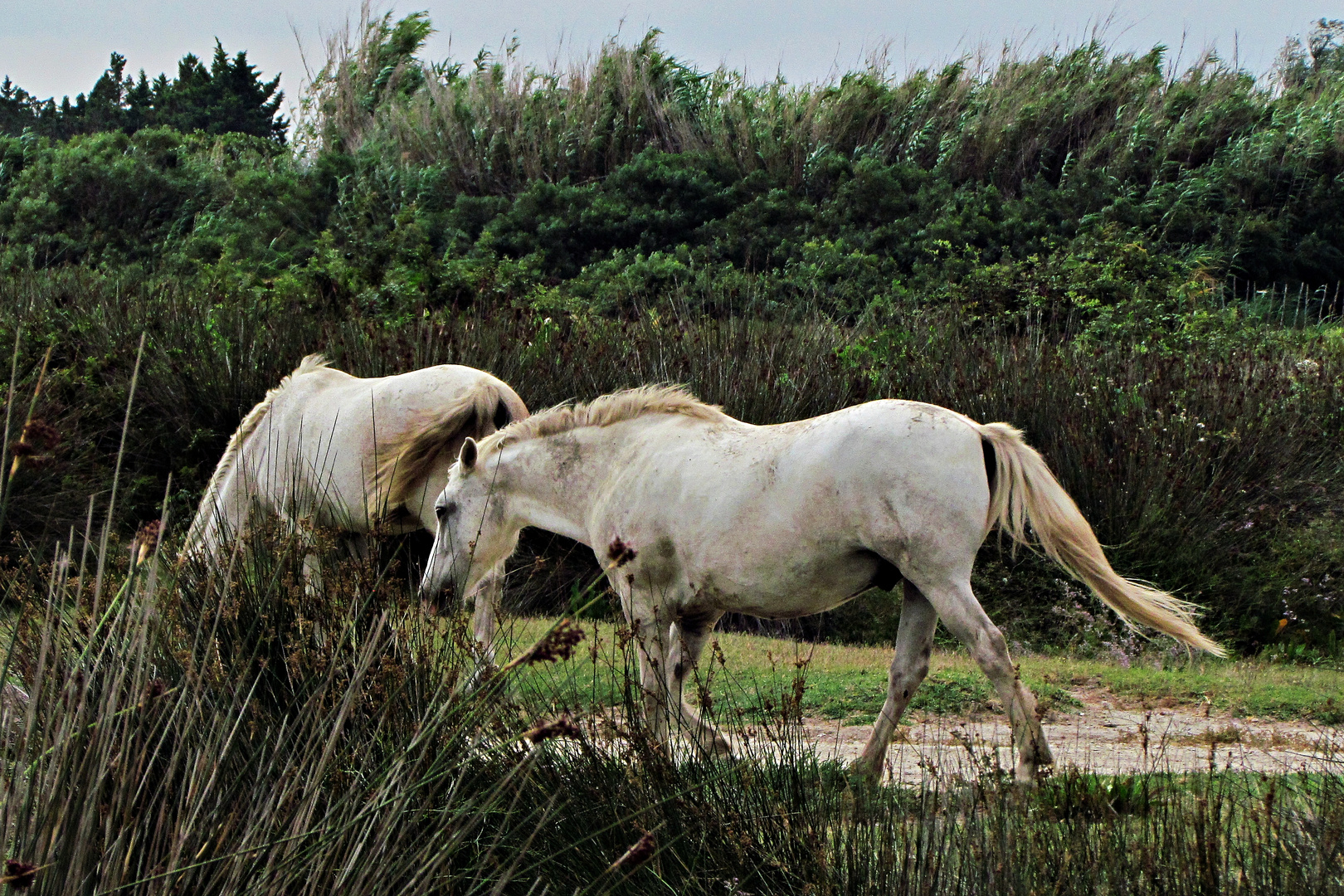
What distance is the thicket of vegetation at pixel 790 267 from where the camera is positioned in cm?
1036

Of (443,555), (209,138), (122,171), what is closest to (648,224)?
(122,171)

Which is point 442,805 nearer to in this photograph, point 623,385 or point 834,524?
point 834,524

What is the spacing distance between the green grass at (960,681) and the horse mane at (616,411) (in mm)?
968

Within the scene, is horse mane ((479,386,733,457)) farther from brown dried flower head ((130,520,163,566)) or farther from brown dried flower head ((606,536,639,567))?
brown dried flower head ((606,536,639,567))

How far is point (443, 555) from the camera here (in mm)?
5984

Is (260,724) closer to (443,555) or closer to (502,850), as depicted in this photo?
(502,850)

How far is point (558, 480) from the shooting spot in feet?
19.4

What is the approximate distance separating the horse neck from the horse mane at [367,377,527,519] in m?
1.33

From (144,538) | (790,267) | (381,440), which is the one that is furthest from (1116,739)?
(790,267)

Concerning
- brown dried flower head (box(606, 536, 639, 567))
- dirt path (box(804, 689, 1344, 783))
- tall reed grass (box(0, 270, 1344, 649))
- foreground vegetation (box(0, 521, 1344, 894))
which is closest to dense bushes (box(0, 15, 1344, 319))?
tall reed grass (box(0, 270, 1344, 649))

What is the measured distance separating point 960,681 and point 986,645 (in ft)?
7.86

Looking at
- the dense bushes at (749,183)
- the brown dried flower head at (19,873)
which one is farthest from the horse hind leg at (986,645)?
the dense bushes at (749,183)

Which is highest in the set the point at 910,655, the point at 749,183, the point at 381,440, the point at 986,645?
the point at 749,183

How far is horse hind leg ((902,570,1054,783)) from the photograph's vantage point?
477cm
